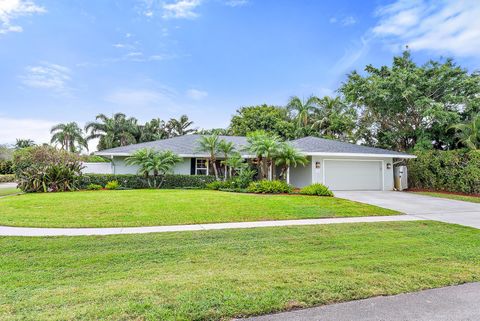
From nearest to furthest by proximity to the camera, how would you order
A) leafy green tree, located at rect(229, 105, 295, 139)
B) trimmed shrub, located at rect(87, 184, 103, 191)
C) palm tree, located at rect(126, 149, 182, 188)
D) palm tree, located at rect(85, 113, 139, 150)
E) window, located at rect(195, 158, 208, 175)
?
trimmed shrub, located at rect(87, 184, 103, 191), palm tree, located at rect(126, 149, 182, 188), window, located at rect(195, 158, 208, 175), leafy green tree, located at rect(229, 105, 295, 139), palm tree, located at rect(85, 113, 139, 150)

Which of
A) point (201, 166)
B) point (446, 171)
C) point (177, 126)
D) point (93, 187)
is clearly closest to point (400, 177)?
point (446, 171)

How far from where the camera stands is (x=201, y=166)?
20.2 m

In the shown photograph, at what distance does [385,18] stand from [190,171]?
14.9 m

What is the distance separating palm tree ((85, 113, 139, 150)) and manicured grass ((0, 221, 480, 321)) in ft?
102

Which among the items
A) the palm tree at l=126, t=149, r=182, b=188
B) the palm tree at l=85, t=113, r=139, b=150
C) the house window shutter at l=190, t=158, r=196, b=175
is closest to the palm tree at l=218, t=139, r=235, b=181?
the house window shutter at l=190, t=158, r=196, b=175

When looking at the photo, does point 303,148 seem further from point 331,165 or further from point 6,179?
point 6,179

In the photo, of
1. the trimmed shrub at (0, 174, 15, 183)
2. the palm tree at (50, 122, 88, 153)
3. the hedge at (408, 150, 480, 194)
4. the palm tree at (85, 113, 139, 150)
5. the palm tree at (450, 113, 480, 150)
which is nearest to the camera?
the hedge at (408, 150, 480, 194)

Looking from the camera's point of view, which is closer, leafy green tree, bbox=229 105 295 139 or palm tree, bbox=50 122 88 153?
leafy green tree, bbox=229 105 295 139

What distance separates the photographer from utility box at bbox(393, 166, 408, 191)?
60.8 feet

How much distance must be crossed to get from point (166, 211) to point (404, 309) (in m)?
7.41

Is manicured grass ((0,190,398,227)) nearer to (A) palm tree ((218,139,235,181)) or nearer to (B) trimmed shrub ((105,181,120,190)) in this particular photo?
(B) trimmed shrub ((105,181,120,190))

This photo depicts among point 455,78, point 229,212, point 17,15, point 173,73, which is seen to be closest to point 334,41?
point 455,78

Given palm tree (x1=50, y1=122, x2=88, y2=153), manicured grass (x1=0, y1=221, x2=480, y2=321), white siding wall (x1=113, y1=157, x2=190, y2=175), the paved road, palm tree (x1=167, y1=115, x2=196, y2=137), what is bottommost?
the paved road

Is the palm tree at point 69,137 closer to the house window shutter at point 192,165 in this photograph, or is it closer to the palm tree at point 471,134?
the house window shutter at point 192,165
